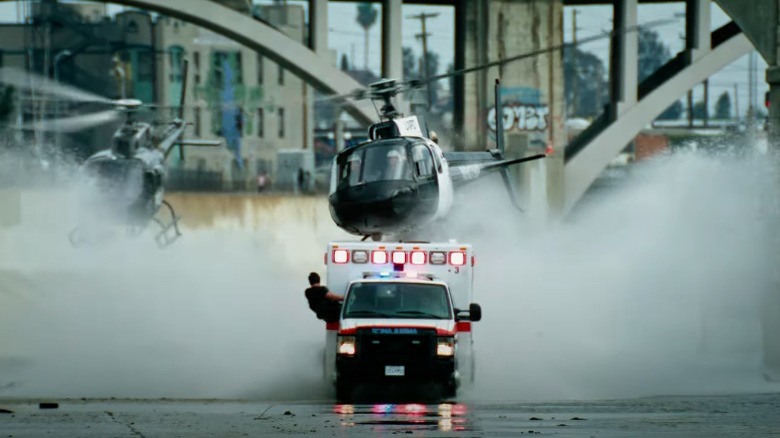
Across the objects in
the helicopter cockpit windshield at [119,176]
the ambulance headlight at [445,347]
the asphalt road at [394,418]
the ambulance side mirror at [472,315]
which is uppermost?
the helicopter cockpit windshield at [119,176]

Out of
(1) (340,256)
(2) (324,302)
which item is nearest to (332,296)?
(2) (324,302)

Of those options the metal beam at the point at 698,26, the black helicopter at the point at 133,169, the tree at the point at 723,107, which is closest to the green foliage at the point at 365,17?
the tree at the point at 723,107

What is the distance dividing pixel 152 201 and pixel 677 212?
13.6m

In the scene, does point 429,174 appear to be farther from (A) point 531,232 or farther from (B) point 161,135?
(A) point 531,232

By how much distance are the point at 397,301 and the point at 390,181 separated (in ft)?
25.7

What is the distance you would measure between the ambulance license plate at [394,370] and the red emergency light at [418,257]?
7.04 ft

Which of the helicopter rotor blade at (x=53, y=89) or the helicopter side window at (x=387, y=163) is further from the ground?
the helicopter rotor blade at (x=53, y=89)

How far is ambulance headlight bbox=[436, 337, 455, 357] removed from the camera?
2014 centimetres

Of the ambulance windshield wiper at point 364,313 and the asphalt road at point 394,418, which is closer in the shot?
the asphalt road at point 394,418

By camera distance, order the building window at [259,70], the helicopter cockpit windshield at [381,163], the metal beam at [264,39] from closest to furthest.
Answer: the helicopter cockpit windshield at [381,163] → the metal beam at [264,39] → the building window at [259,70]

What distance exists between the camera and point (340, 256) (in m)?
22.1

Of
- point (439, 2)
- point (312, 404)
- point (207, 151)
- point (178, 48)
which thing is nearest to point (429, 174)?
point (312, 404)

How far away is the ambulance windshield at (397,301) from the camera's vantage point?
2064cm

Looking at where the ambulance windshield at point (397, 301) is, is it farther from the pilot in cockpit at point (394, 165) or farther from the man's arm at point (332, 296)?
the pilot in cockpit at point (394, 165)
